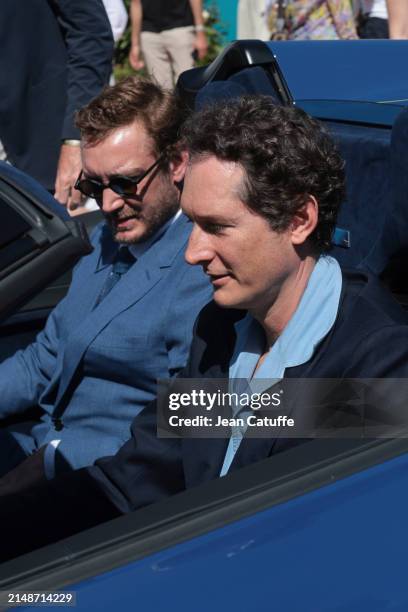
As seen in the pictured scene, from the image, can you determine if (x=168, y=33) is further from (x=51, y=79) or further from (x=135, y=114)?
(x=135, y=114)

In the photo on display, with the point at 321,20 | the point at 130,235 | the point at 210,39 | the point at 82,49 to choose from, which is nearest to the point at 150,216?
the point at 130,235

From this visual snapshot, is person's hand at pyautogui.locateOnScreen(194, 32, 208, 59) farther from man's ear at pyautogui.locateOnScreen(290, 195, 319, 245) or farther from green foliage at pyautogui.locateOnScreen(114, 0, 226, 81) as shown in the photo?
man's ear at pyautogui.locateOnScreen(290, 195, 319, 245)

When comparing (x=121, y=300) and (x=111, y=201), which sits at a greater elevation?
(x=111, y=201)

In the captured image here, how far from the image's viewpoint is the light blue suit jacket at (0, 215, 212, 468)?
84.4 inches

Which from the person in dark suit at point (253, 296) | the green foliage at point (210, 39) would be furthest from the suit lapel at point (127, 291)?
the green foliage at point (210, 39)

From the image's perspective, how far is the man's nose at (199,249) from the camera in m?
1.78

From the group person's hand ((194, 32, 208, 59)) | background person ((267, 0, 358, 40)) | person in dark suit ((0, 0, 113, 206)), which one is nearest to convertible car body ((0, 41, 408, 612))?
person in dark suit ((0, 0, 113, 206))

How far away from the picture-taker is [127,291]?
7.34ft

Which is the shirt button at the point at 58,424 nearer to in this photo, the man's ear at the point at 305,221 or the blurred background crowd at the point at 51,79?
the man's ear at the point at 305,221

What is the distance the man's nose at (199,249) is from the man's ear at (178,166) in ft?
1.74

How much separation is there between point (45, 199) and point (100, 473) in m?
0.68

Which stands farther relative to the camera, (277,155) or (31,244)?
(277,155)

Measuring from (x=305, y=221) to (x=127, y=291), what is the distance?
59 centimetres

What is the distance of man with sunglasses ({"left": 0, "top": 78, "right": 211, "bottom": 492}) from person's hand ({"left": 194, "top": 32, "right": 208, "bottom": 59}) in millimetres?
4276
